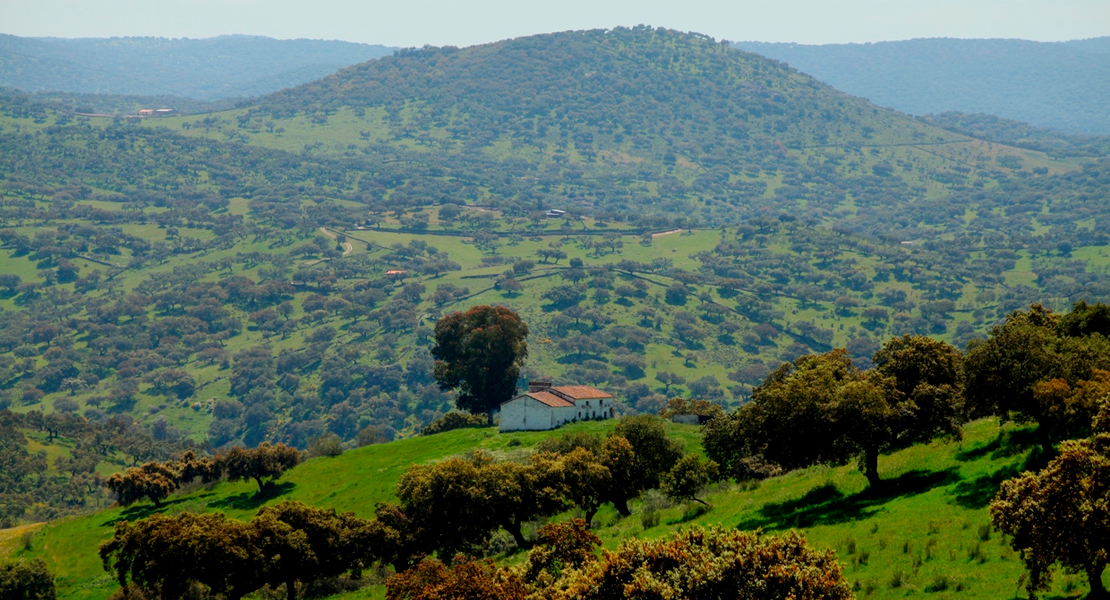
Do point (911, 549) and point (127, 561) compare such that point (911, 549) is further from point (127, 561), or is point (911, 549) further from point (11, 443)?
point (11, 443)

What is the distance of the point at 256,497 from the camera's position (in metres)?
77.5

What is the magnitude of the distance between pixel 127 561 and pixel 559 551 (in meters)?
36.5

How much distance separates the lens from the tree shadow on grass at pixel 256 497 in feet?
249

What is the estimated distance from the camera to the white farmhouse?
285 feet

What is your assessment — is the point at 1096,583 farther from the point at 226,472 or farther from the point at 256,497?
the point at 226,472

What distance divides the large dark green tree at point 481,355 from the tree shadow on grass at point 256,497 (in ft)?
83.0

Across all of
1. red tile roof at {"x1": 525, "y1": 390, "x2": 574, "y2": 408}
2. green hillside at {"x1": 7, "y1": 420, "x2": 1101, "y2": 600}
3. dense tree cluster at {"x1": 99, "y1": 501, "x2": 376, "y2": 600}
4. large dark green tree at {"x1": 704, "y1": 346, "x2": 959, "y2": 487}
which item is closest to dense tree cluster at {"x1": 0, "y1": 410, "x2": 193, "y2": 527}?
green hillside at {"x1": 7, "y1": 420, "x2": 1101, "y2": 600}

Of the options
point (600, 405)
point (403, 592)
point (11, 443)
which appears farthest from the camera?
point (11, 443)

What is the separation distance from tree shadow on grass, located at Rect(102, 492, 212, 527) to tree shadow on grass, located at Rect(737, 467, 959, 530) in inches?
2144

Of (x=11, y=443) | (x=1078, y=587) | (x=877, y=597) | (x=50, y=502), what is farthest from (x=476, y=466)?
(x=11, y=443)

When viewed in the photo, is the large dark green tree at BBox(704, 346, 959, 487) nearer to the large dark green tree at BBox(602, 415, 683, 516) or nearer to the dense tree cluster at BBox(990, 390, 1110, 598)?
the large dark green tree at BBox(602, 415, 683, 516)

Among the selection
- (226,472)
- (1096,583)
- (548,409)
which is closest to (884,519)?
(1096,583)

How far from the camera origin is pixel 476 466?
56.0m

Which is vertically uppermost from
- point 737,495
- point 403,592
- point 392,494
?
point 403,592
